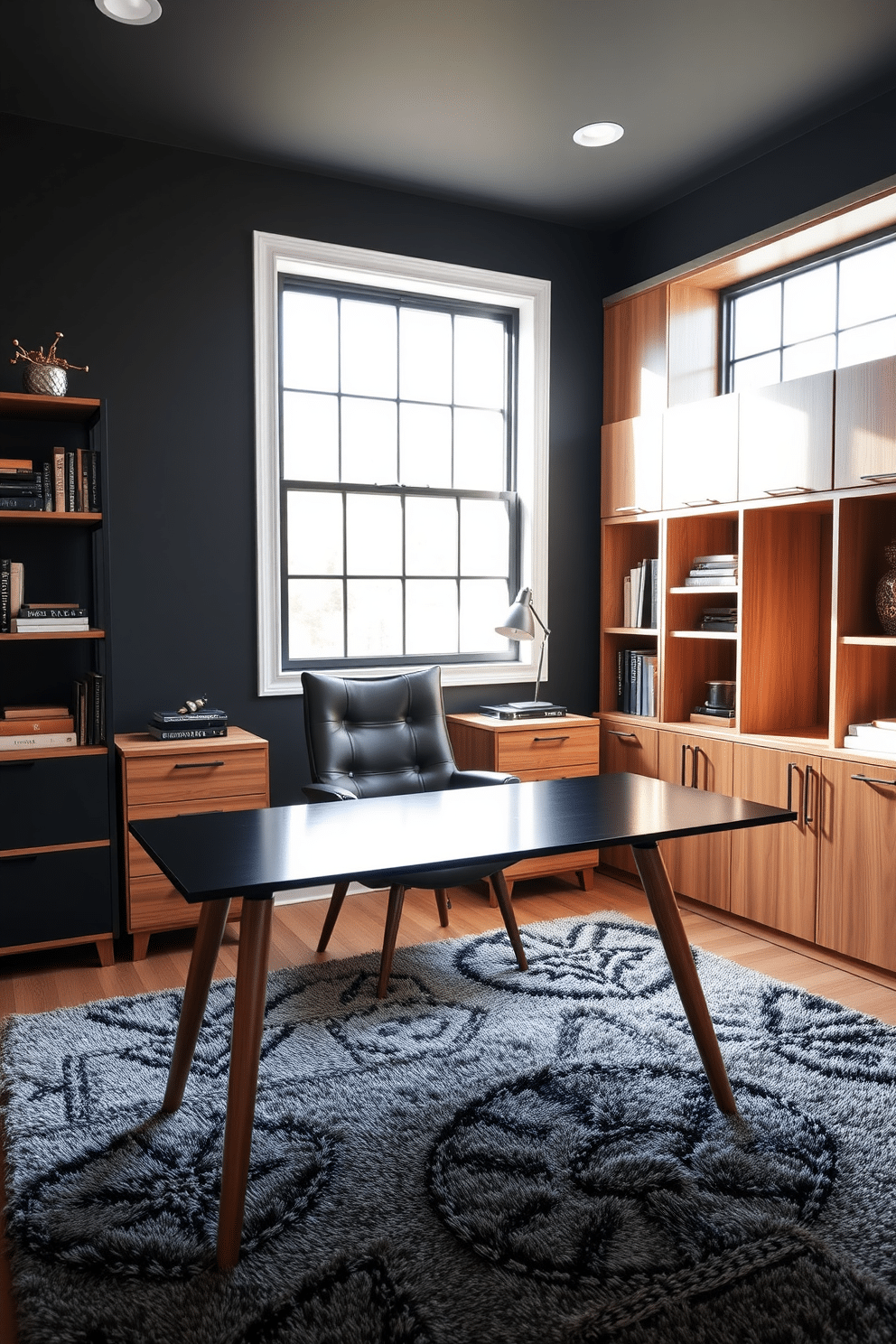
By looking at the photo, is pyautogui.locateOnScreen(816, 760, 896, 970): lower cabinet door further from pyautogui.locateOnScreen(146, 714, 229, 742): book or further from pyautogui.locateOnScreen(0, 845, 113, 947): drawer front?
pyautogui.locateOnScreen(0, 845, 113, 947): drawer front

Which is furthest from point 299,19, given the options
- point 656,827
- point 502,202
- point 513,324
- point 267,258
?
point 656,827

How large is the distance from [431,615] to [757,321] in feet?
6.06

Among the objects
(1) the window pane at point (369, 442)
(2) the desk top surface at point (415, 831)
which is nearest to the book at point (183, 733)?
(2) the desk top surface at point (415, 831)

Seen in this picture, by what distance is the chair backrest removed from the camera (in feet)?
11.3

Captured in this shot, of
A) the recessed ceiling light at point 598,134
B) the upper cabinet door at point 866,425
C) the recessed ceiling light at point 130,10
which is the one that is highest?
the recessed ceiling light at point 598,134

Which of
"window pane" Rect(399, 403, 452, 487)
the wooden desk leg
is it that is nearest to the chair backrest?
"window pane" Rect(399, 403, 452, 487)

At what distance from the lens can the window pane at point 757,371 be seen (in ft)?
13.1

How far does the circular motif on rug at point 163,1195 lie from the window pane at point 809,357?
3.14 metres

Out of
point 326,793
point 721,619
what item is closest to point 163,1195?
point 326,793

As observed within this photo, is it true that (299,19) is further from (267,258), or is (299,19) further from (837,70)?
(837,70)

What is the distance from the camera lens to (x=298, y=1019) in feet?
9.16

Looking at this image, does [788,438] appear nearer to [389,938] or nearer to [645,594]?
[645,594]

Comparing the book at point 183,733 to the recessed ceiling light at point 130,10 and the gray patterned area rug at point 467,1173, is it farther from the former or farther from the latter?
the recessed ceiling light at point 130,10

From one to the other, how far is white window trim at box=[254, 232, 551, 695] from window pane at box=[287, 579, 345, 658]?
0.30 ft
